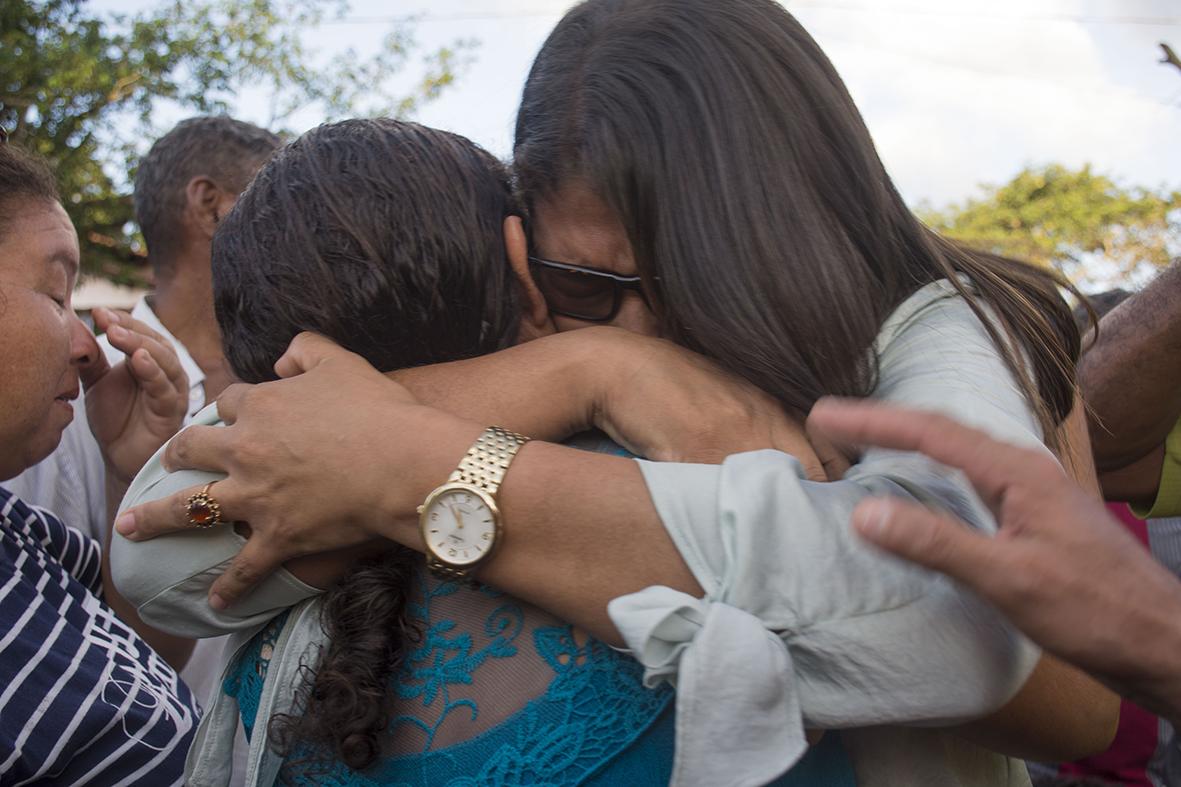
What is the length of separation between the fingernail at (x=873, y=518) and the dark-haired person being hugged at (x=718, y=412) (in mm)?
192

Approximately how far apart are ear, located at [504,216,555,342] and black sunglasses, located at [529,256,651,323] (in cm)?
2

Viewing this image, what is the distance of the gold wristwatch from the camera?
A: 125 cm

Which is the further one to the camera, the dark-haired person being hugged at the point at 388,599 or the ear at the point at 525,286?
the ear at the point at 525,286

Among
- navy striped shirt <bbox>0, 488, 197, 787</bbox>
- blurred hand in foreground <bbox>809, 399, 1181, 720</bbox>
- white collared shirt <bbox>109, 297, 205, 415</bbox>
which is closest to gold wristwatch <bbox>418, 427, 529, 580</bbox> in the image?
blurred hand in foreground <bbox>809, 399, 1181, 720</bbox>

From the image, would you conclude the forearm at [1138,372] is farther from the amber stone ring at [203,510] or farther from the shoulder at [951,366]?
the amber stone ring at [203,510]

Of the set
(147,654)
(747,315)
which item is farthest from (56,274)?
(747,315)

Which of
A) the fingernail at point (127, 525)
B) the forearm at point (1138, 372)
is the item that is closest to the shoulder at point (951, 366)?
the fingernail at point (127, 525)

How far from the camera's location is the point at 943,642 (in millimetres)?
1114

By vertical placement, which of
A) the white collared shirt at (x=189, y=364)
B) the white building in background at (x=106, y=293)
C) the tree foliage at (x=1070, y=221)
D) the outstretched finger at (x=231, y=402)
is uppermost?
the outstretched finger at (x=231, y=402)

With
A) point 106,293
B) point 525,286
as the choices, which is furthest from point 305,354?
point 106,293

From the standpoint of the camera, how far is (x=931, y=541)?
95cm

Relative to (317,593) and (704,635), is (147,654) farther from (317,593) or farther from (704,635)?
(704,635)

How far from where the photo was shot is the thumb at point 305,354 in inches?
58.1

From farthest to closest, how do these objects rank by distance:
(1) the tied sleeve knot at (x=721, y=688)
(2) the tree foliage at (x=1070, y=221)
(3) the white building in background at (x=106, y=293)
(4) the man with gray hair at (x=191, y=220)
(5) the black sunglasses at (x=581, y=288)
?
(2) the tree foliage at (x=1070, y=221) → (3) the white building in background at (x=106, y=293) → (4) the man with gray hair at (x=191, y=220) → (5) the black sunglasses at (x=581, y=288) → (1) the tied sleeve knot at (x=721, y=688)
